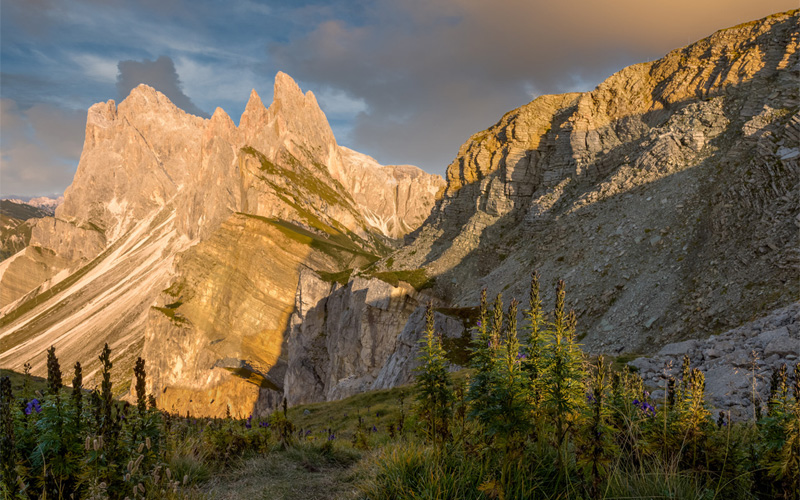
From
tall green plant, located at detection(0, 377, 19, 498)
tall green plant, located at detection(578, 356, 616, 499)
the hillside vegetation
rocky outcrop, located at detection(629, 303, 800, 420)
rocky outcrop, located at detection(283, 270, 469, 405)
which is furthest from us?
rocky outcrop, located at detection(283, 270, 469, 405)

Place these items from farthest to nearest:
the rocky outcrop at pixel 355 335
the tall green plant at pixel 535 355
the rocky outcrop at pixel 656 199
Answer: the rocky outcrop at pixel 355 335
the rocky outcrop at pixel 656 199
the tall green plant at pixel 535 355

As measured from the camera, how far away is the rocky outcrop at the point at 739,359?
12.7 m

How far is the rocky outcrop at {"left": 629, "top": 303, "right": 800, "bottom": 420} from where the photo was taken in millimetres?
12664

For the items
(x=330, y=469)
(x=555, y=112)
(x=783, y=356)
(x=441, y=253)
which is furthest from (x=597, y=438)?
(x=555, y=112)

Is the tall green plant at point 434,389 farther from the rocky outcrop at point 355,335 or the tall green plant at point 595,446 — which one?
the rocky outcrop at point 355,335

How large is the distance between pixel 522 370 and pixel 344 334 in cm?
6331

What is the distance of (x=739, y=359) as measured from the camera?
14.9m

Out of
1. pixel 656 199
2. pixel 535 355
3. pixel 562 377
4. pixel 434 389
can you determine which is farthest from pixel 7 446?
pixel 656 199

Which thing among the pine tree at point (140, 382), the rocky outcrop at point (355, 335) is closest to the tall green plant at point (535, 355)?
the pine tree at point (140, 382)

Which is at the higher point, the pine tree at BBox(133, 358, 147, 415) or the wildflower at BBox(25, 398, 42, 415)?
the pine tree at BBox(133, 358, 147, 415)

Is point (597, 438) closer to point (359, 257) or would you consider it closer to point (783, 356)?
point (783, 356)

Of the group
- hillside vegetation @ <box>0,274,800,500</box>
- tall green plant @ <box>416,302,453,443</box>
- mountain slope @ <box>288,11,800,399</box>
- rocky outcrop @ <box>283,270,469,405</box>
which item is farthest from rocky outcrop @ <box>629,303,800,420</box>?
rocky outcrop @ <box>283,270,469,405</box>

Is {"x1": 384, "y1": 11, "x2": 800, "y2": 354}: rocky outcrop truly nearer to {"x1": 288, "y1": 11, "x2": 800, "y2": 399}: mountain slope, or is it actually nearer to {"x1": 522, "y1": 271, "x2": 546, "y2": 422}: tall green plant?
{"x1": 288, "y1": 11, "x2": 800, "y2": 399}: mountain slope

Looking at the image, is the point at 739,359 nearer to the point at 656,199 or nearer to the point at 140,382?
the point at 140,382
